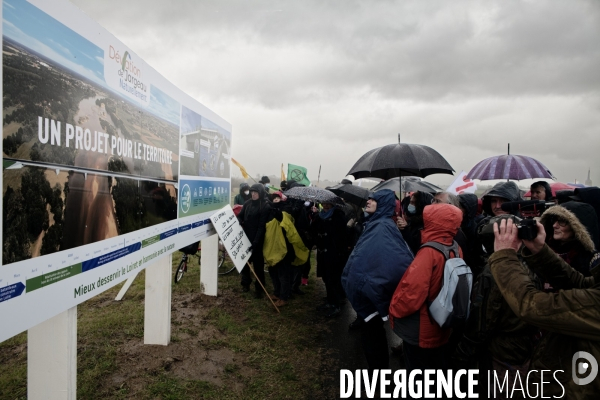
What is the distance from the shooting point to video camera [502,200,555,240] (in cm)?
179

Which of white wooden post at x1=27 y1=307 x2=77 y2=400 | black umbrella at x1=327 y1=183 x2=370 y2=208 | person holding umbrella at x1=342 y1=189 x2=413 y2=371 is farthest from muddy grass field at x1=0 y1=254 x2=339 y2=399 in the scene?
black umbrella at x1=327 y1=183 x2=370 y2=208

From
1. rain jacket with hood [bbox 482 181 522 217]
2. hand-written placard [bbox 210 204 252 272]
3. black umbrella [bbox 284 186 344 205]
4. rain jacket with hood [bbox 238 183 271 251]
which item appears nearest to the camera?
rain jacket with hood [bbox 482 181 522 217]

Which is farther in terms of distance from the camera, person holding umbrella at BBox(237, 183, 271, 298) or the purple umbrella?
person holding umbrella at BBox(237, 183, 271, 298)

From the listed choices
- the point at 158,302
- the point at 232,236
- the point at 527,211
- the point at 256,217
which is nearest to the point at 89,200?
the point at 158,302

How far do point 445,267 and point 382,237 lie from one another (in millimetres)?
619

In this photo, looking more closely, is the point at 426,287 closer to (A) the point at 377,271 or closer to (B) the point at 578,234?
(A) the point at 377,271

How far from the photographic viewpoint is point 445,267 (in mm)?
2635

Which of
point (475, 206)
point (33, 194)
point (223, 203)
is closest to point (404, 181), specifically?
point (475, 206)

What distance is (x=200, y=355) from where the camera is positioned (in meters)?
4.31

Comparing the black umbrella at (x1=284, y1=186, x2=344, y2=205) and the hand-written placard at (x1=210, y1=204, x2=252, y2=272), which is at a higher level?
the black umbrella at (x1=284, y1=186, x2=344, y2=205)

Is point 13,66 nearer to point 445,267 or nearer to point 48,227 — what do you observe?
point 48,227

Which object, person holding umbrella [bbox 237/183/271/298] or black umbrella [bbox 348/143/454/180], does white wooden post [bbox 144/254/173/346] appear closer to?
person holding umbrella [bbox 237/183/271/298]

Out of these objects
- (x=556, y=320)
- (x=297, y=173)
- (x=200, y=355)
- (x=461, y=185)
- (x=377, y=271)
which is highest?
(x=297, y=173)

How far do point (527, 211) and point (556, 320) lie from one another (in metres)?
1.92
